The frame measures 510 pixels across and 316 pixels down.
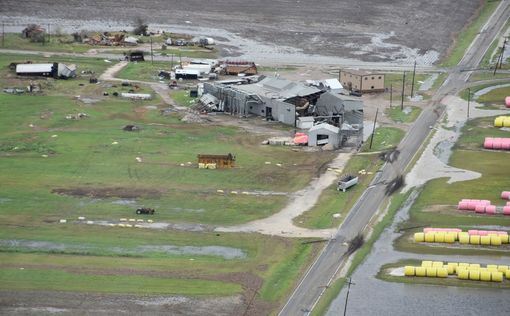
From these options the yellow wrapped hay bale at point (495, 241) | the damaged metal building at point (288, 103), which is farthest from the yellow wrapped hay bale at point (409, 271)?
the damaged metal building at point (288, 103)

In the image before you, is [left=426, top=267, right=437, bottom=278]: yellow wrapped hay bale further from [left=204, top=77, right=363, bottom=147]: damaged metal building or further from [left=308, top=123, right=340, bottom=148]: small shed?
[left=204, top=77, right=363, bottom=147]: damaged metal building

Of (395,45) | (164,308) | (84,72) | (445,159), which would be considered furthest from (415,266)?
(395,45)

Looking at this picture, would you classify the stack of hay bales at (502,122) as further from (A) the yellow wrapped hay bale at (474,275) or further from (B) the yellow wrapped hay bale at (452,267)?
(A) the yellow wrapped hay bale at (474,275)

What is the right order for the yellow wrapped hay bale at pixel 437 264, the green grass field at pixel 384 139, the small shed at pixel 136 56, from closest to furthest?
the yellow wrapped hay bale at pixel 437 264
the green grass field at pixel 384 139
the small shed at pixel 136 56

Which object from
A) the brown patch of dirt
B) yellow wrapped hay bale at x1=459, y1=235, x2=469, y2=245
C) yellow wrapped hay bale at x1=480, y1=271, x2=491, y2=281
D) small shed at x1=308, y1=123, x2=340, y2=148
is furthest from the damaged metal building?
yellow wrapped hay bale at x1=480, y1=271, x2=491, y2=281

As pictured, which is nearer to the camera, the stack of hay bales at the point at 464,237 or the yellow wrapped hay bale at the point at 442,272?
the yellow wrapped hay bale at the point at 442,272
